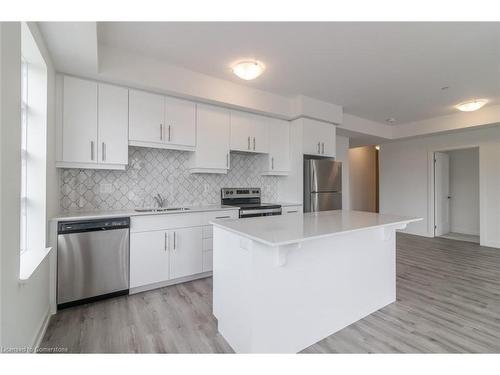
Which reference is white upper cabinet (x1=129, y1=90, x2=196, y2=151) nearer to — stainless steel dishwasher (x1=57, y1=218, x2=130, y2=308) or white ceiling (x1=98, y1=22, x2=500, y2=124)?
white ceiling (x1=98, y1=22, x2=500, y2=124)

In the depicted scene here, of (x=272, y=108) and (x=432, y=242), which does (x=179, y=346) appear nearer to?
(x=272, y=108)

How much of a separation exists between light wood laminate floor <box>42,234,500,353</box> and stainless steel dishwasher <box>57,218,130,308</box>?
0.13m

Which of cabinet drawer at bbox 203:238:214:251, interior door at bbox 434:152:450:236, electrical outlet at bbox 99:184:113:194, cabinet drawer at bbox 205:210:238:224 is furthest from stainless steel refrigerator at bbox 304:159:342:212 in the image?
interior door at bbox 434:152:450:236

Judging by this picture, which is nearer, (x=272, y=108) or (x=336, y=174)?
(x=272, y=108)

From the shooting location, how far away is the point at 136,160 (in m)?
3.08

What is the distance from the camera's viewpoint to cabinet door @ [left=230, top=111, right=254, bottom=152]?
350 cm

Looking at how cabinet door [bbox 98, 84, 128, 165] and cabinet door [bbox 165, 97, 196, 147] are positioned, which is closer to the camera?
cabinet door [bbox 98, 84, 128, 165]

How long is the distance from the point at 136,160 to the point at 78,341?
1.97 metres

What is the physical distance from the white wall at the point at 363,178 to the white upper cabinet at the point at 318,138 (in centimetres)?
375

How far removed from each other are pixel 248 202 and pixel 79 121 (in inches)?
94.4

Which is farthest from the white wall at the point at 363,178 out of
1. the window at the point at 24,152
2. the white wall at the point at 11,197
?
the white wall at the point at 11,197

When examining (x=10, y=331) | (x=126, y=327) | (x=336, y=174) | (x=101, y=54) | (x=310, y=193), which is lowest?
(x=126, y=327)
